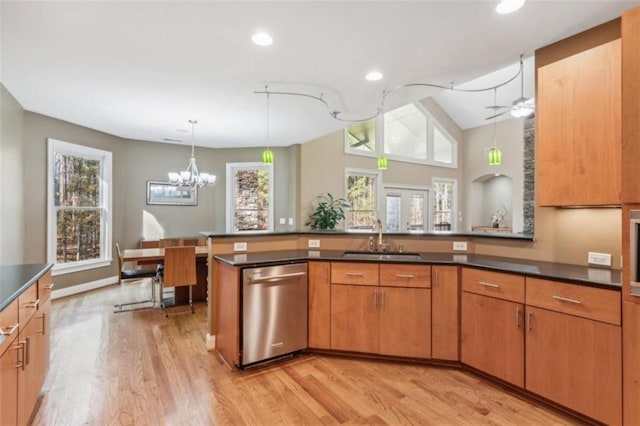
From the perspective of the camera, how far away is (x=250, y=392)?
2.22m

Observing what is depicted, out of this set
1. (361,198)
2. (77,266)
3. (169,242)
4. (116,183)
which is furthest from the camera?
(361,198)

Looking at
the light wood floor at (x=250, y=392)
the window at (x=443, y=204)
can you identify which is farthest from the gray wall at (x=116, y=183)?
the window at (x=443, y=204)

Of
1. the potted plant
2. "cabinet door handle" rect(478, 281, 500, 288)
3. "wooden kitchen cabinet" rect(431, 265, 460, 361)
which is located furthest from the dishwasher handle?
the potted plant

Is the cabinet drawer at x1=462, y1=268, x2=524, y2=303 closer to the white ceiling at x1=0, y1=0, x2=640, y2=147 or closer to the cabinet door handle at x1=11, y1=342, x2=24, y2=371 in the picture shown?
the white ceiling at x1=0, y1=0, x2=640, y2=147

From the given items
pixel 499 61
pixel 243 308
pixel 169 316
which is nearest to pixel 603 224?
pixel 499 61

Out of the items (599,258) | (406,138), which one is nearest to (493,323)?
(599,258)

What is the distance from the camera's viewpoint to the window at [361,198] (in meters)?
6.74

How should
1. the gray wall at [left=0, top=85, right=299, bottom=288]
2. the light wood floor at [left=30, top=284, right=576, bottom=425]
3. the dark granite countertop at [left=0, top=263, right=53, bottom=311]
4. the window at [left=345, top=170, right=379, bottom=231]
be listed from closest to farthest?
the dark granite countertop at [left=0, top=263, right=53, bottom=311] → the light wood floor at [left=30, top=284, right=576, bottom=425] → the gray wall at [left=0, top=85, right=299, bottom=288] → the window at [left=345, top=170, right=379, bottom=231]

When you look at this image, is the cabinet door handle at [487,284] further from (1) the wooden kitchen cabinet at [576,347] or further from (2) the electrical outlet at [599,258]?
(2) the electrical outlet at [599,258]

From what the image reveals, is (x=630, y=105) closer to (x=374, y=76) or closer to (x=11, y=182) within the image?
(x=374, y=76)

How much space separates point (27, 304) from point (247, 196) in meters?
4.95

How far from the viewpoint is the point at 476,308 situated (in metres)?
2.36

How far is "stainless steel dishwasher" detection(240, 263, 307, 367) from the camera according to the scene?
8.16 feet

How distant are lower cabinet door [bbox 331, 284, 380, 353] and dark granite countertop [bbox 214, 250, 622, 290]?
0.27m
